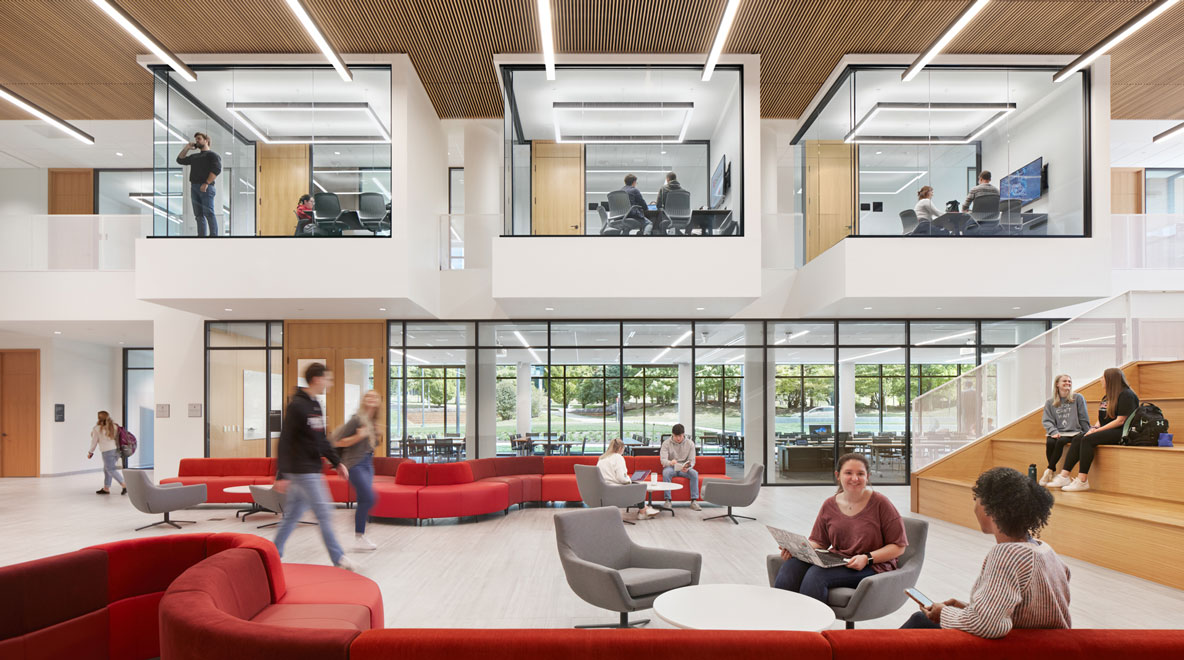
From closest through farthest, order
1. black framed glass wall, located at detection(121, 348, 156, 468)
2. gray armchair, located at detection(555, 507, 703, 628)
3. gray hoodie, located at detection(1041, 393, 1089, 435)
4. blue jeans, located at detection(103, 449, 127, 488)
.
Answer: gray armchair, located at detection(555, 507, 703, 628)
gray hoodie, located at detection(1041, 393, 1089, 435)
blue jeans, located at detection(103, 449, 127, 488)
black framed glass wall, located at detection(121, 348, 156, 468)

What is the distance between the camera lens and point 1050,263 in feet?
32.4

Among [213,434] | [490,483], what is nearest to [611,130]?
[490,483]

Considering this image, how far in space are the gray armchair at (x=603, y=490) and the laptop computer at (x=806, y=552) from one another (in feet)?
15.0

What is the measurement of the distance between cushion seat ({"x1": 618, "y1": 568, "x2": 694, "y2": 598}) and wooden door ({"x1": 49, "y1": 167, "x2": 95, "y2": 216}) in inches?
621

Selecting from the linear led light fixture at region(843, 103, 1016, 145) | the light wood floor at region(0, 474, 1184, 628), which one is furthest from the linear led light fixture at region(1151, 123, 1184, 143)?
the light wood floor at region(0, 474, 1184, 628)

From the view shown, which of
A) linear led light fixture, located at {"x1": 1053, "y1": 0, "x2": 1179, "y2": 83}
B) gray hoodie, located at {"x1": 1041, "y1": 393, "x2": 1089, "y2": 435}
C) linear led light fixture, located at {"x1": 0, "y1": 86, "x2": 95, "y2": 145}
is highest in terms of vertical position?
linear led light fixture, located at {"x1": 1053, "y1": 0, "x2": 1179, "y2": 83}

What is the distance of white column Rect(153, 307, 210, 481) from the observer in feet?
40.8

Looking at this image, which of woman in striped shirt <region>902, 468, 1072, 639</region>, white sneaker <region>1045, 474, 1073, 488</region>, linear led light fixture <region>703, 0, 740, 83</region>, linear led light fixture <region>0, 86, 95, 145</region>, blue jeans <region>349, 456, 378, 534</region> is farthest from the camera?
linear led light fixture <region>0, 86, 95, 145</region>

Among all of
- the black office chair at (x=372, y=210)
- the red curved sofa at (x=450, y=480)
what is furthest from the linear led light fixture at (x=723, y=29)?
the red curved sofa at (x=450, y=480)

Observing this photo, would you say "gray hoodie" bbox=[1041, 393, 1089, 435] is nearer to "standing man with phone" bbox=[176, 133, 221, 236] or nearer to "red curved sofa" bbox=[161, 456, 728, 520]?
"red curved sofa" bbox=[161, 456, 728, 520]

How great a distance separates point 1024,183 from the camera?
10.4m

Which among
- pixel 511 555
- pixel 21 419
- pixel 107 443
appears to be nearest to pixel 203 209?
pixel 107 443

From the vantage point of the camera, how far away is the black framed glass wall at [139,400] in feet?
57.2

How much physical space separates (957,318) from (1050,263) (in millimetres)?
3039
